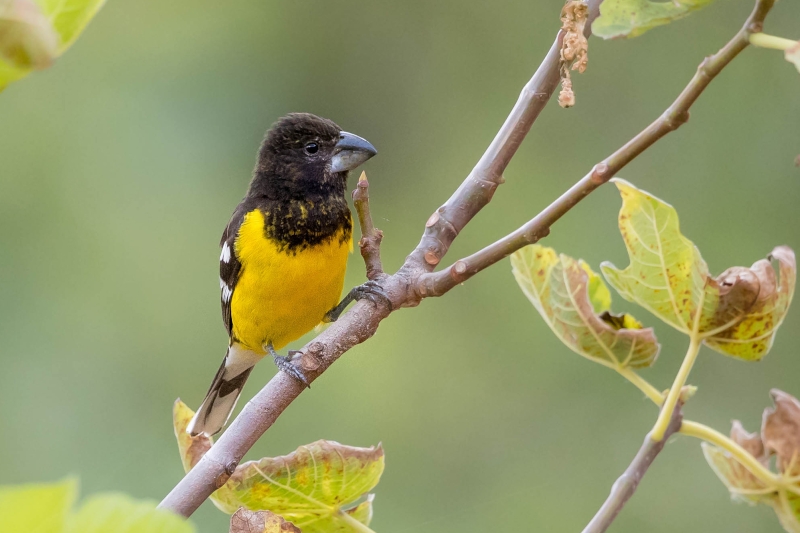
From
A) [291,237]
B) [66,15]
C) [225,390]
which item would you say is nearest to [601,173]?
[66,15]

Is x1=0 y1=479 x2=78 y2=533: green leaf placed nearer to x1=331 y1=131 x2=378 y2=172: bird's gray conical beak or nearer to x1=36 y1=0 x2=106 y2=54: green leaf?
x1=36 y1=0 x2=106 y2=54: green leaf

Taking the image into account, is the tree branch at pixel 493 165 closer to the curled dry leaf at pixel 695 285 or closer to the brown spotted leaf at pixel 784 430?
the curled dry leaf at pixel 695 285

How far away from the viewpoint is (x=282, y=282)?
113 inches

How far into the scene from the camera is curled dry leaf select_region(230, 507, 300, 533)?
897 millimetres

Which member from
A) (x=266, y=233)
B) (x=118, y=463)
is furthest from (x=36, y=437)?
(x=266, y=233)

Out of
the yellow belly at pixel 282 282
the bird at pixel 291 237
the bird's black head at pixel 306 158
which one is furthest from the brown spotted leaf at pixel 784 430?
the bird's black head at pixel 306 158

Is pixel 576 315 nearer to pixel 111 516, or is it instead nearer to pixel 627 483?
pixel 627 483

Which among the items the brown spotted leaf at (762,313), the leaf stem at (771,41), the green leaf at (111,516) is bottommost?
the green leaf at (111,516)

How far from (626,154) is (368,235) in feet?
2.24

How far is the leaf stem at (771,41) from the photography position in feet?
2.76

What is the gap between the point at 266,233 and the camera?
9.53 feet

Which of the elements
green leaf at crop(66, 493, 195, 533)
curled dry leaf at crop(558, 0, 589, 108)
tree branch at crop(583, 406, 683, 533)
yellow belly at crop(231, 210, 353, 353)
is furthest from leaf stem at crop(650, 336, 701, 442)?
yellow belly at crop(231, 210, 353, 353)

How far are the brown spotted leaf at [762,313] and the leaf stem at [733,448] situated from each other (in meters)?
0.15

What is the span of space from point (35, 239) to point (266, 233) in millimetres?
5335
